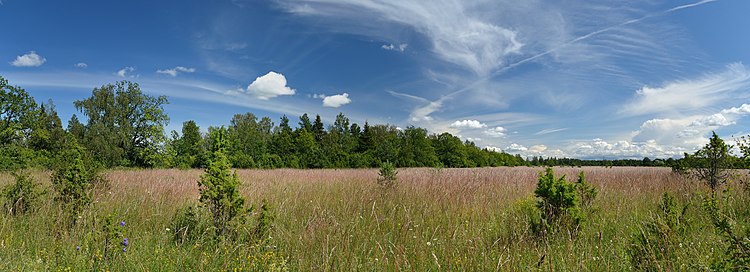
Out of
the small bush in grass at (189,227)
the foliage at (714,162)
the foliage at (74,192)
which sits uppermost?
the foliage at (714,162)

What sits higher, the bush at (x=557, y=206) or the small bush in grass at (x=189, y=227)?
the bush at (x=557, y=206)

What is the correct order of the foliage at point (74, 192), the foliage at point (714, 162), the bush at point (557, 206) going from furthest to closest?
1. the foliage at point (714, 162)
2. the foliage at point (74, 192)
3. the bush at point (557, 206)

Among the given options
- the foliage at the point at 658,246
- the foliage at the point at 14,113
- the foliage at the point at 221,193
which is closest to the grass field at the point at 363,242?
the foliage at the point at 658,246

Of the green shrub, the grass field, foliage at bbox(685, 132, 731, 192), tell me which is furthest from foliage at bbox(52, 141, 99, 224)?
foliage at bbox(685, 132, 731, 192)

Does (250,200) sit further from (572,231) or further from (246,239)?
(572,231)

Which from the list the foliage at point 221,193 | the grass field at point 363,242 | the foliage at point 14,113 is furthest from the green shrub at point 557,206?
the foliage at point 14,113

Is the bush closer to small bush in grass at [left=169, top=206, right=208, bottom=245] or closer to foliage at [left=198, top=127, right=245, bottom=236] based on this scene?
foliage at [left=198, top=127, right=245, bottom=236]

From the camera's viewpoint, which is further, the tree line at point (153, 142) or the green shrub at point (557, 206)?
the tree line at point (153, 142)

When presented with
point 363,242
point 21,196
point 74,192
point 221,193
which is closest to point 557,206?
point 363,242

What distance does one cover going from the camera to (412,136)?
4806 centimetres

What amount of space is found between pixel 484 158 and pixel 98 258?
199 ft

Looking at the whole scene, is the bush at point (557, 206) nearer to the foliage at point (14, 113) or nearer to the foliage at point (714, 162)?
the foliage at point (714, 162)

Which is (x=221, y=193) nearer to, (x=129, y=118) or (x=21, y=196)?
(x=21, y=196)

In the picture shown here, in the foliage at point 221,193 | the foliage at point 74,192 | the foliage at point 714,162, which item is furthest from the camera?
the foliage at point 714,162
